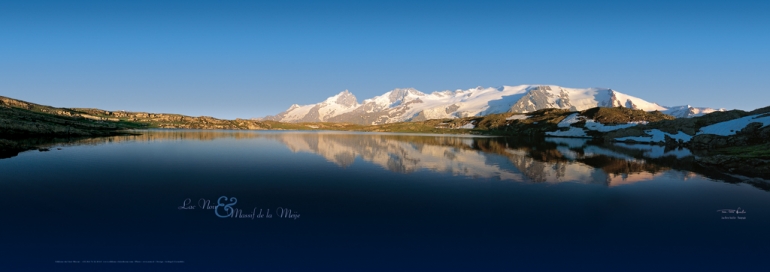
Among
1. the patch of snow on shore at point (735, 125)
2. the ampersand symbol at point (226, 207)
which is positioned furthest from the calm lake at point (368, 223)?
the patch of snow on shore at point (735, 125)

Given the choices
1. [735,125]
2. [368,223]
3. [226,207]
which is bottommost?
[368,223]

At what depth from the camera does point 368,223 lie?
1094 inches

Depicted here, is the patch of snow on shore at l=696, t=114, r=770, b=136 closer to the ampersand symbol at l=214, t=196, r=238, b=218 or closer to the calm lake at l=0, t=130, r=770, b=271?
the calm lake at l=0, t=130, r=770, b=271

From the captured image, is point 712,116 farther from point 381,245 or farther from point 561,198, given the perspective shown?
point 381,245

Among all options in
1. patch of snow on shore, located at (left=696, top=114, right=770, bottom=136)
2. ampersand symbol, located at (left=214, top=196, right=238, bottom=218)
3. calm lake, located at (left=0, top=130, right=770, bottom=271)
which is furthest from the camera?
patch of snow on shore, located at (left=696, top=114, right=770, bottom=136)

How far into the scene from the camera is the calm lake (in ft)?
69.2

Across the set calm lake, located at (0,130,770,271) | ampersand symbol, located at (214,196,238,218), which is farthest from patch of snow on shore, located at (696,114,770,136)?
ampersand symbol, located at (214,196,238,218)

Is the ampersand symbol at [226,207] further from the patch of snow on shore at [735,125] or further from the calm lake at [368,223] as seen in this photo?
the patch of snow on shore at [735,125]

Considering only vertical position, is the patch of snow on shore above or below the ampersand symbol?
above

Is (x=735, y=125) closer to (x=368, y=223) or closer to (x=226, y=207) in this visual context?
(x=368, y=223)

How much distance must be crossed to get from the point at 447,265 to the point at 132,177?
45758 mm

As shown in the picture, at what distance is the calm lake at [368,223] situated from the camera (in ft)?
69.2

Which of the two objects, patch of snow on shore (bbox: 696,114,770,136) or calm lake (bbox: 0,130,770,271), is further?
patch of snow on shore (bbox: 696,114,770,136)

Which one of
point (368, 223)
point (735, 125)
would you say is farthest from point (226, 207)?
point (735, 125)
